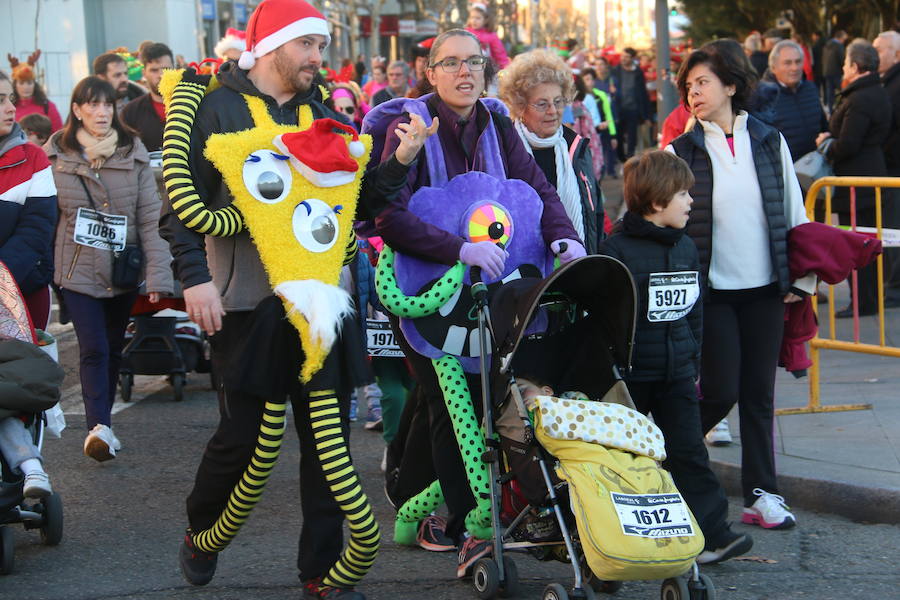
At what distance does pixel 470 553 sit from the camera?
5195 millimetres

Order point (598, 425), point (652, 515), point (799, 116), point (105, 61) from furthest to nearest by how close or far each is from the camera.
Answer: point (105, 61), point (799, 116), point (598, 425), point (652, 515)

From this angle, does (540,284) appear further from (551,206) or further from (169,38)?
(169,38)

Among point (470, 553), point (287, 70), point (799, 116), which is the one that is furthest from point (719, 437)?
point (799, 116)

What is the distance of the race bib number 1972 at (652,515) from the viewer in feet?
14.4

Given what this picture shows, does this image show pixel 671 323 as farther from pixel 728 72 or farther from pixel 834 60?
pixel 834 60

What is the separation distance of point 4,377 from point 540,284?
214cm

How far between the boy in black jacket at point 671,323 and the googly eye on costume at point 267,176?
136cm

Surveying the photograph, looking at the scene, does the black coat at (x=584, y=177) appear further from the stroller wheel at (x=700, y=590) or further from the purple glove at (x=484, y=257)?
the stroller wheel at (x=700, y=590)

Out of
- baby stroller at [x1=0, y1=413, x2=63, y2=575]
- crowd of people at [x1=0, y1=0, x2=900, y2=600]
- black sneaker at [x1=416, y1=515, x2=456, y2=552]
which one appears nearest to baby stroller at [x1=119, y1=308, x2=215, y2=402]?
crowd of people at [x1=0, y1=0, x2=900, y2=600]

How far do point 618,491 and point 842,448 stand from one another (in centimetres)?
289

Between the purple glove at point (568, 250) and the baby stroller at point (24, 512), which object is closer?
the purple glove at point (568, 250)

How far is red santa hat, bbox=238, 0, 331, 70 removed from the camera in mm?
4742

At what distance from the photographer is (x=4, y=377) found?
207 inches

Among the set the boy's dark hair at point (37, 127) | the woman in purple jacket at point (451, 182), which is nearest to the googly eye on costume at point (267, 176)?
the woman in purple jacket at point (451, 182)
